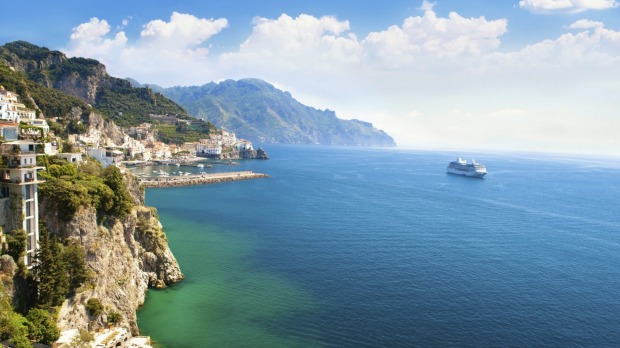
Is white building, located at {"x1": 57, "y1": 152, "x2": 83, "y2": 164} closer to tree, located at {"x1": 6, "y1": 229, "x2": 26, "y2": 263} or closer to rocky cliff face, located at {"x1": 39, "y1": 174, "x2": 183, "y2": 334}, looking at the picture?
rocky cliff face, located at {"x1": 39, "y1": 174, "x2": 183, "y2": 334}

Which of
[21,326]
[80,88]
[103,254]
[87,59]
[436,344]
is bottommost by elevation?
[436,344]

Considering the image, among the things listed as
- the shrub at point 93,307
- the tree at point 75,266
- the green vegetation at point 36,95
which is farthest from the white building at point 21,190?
the green vegetation at point 36,95

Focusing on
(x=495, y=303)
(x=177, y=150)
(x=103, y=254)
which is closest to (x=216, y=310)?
(x=103, y=254)

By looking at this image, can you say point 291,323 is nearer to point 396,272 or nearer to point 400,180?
point 396,272

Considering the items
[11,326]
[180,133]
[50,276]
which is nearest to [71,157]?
[50,276]

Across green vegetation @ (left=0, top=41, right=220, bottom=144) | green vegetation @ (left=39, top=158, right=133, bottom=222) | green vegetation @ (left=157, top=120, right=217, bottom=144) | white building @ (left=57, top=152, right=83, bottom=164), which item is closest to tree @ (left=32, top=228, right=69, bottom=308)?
green vegetation @ (left=39, top=158, right=133, bottom=222)

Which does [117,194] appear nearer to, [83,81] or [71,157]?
[71,157]
